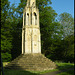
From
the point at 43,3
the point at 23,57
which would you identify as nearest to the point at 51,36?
the point at 43,3

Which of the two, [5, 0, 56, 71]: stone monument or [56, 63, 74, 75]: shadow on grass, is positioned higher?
[5, 0, 56, 71]: stone monument

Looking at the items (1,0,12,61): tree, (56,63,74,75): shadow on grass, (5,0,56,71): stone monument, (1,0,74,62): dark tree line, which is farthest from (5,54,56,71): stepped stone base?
(1,0,74,62): dark tree line

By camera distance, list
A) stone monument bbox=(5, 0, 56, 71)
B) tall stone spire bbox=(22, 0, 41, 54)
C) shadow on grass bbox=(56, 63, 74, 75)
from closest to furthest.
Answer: shadow on grass bbox=(56, 63, 74, 75), stone monument bbox=(5, 0, 56, 71), tall stone spire bbox=(22, 0, 41, 54)

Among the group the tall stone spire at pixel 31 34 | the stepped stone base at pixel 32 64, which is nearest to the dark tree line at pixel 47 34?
the tall stone spire at pixel 31 34

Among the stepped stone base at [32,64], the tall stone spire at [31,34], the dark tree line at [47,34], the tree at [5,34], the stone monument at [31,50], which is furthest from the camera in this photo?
the dark tree line at [47,34]

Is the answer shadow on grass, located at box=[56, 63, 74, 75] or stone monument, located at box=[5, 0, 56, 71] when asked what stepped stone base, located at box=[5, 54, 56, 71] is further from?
shadow on grass, located at box=[56, 63, 74, 75]

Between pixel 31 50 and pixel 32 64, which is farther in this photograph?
pixel 31 50

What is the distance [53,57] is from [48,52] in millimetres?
1831

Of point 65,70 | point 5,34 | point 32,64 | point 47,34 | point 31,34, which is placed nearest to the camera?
point 65,70

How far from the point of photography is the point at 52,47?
31.8 m

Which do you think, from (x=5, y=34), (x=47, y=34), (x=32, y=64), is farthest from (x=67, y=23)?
(x=32, y=64)

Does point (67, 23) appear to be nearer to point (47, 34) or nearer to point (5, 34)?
point (47, 34)

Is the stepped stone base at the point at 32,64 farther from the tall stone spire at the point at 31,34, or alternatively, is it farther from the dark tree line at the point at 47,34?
the dark tree line at the point at 47,34

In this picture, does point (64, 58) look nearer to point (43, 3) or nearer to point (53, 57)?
point (53, 57)
